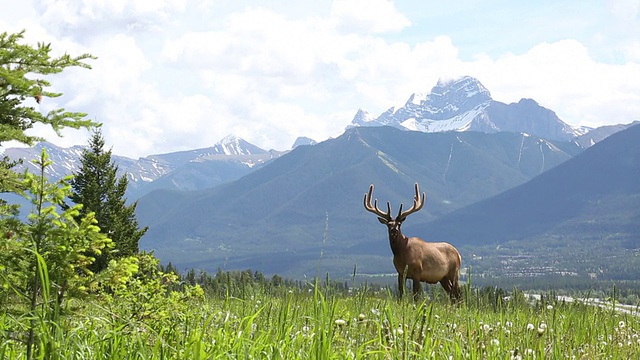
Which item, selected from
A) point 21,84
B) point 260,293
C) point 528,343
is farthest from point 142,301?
point 528,343

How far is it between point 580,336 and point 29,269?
18.5 ft

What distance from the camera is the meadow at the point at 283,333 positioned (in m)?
4.35

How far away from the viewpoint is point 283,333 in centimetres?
544

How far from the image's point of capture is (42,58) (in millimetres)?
8867

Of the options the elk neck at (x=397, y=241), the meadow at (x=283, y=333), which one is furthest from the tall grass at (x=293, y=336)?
the elk neck at (x=397, y=241)

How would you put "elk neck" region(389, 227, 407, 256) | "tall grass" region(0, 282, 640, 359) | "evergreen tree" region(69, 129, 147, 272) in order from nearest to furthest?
1. "tall grass" region(0, 282, 640, 359)
2. "elk neck" region(389, 227, 407, 256)
3. "evergreen tree" region(69, 129, 147, 272)

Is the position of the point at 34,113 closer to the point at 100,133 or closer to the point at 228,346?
Answer: the point at 228,346

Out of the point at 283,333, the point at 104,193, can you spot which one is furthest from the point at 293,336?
the point at 104,193

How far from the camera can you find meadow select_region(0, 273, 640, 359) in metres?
4.35

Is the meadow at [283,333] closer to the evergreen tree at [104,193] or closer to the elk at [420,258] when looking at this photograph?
the elk at [420,258]

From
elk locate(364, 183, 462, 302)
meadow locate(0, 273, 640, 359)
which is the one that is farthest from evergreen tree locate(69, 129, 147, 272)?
meadow locate(0, 273, 640, 359)

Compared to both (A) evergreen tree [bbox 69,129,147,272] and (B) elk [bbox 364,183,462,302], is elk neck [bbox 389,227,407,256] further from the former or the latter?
(A) evergreen tree [bbox 69,129,147,272]

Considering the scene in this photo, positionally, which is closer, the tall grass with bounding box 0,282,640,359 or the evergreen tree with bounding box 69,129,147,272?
the tall grass with bounding box 0,282,640,359

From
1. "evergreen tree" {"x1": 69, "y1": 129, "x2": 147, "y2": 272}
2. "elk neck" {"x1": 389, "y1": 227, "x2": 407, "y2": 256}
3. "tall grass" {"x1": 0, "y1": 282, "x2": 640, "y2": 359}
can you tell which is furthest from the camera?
"evergreen tree" {"x1": 69, "y1": 129, "x2": 147, "y2": 272}
